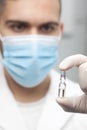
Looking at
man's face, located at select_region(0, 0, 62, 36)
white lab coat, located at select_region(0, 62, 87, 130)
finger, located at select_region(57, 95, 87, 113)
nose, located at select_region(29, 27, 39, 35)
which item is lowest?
white lab coat, located at select_region(0, 62, 87, 130)

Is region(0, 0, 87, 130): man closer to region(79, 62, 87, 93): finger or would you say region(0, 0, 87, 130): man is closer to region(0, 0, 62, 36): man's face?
region(0, 0, 62, 36): man's face

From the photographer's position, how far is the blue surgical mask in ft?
4.50

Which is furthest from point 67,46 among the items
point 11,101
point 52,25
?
point 11,101

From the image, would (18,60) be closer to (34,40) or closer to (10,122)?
(34,40)

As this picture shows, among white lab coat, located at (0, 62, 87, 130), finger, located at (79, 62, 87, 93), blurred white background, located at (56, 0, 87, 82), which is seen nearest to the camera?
finger, located at (79, 62, 87, 93)

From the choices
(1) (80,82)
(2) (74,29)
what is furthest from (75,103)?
(2) (74,29)

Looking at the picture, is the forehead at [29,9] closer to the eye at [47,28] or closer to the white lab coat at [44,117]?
the eye at [47,28]

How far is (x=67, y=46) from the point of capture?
2168 millimetres

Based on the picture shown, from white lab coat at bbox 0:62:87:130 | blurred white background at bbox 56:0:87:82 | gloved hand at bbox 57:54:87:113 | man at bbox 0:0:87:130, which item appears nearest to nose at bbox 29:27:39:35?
man at bbox 0:0:87:130

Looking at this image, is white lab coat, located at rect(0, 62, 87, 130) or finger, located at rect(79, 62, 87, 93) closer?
finger, located at rect(79, 62, 87, 93)

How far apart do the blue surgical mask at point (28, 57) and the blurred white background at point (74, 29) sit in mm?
720

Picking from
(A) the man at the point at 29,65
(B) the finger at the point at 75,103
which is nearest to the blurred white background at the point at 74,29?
(A) the man at the point at 29,65

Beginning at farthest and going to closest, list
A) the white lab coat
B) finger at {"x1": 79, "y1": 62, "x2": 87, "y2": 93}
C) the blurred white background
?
the blurred white background < the white lab coat < finger at {"x1": 79, "y1": 62, "x2": 87, "y2": 93}

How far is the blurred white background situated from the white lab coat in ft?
2.50
